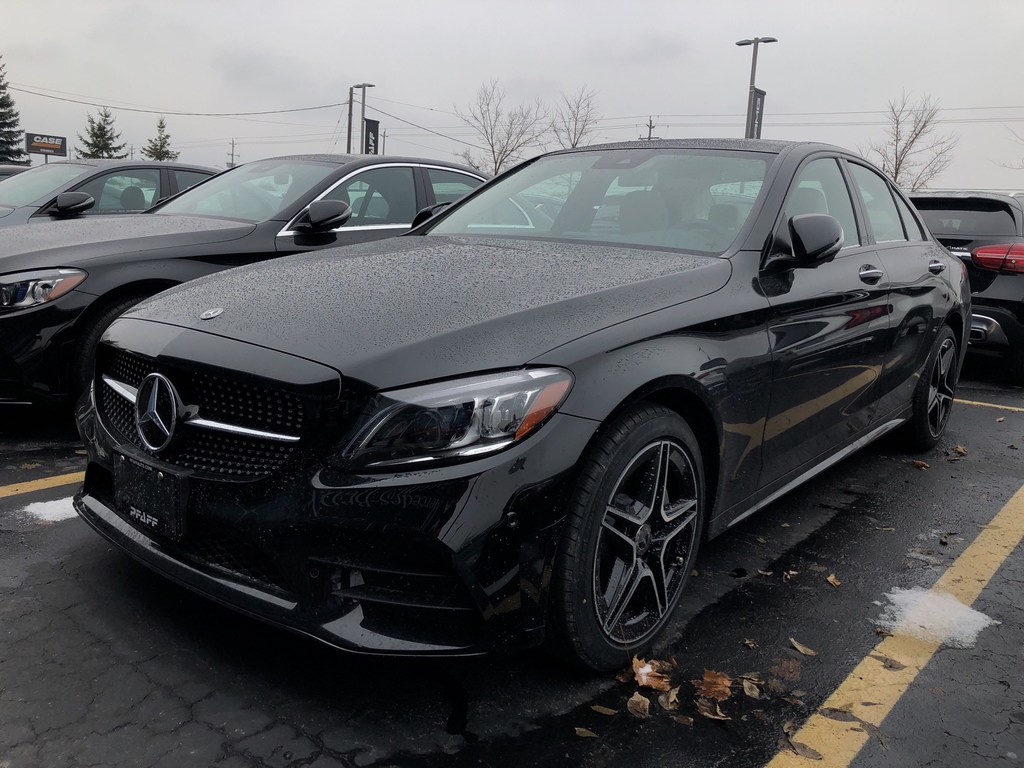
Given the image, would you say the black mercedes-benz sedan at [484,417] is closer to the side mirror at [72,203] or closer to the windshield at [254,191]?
the windshield at [254,191]

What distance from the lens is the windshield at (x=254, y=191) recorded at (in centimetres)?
552

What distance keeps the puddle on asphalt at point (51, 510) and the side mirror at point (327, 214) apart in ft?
6.38

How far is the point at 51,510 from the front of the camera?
137 inches

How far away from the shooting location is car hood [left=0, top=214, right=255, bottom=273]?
4.25 meters

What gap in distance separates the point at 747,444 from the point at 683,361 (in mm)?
544

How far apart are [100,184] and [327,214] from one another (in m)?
3.73

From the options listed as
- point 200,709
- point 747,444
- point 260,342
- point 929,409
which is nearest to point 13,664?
point 200,709

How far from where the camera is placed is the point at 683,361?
97.7 inches

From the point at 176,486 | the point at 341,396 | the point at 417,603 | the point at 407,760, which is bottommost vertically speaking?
the point at 407,760

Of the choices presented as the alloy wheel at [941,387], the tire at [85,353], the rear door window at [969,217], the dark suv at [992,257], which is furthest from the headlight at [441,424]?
the rear door window at [969,217]

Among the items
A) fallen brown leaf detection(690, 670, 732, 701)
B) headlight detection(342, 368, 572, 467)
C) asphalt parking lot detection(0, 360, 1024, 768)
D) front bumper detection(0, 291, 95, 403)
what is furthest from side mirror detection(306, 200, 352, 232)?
fallen brown leaf detection(690, 670, 732, 701)

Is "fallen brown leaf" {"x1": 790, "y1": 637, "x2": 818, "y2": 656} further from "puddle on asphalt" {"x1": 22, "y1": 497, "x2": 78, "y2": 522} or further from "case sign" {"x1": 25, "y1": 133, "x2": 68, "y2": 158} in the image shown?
"case sign" {"x1": 25, "y1": 133, "x2": 68, "y2": 158}

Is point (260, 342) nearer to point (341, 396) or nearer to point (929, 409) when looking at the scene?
point (341, 396)

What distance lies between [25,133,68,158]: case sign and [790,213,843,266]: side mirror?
264ft
